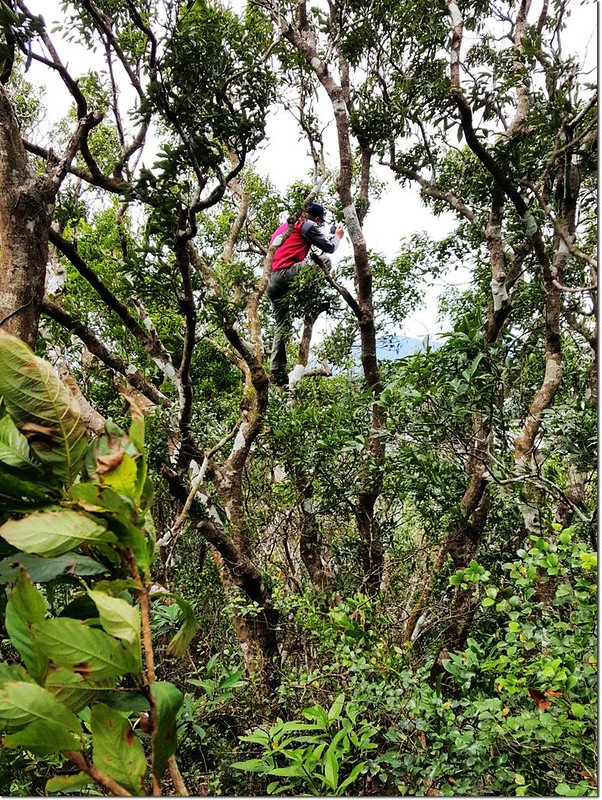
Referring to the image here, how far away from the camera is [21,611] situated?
0.56 m

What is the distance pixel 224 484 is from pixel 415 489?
5.50ft

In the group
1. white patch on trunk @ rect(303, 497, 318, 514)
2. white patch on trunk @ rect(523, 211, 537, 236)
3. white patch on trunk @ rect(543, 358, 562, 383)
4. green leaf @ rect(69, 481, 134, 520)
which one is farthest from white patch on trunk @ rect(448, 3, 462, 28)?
green leaf @ rect(69, 481, 134, 520)

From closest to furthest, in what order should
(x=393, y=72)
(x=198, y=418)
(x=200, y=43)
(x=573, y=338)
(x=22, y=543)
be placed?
(x=22, y=543), (x=200, y=43), (x=198, y=418), (x=573, y=338), (x=393, y=72)

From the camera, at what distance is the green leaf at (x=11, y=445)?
0.58 meters

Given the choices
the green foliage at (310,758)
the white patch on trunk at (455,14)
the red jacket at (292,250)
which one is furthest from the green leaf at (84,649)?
the red jacket at (292,250)

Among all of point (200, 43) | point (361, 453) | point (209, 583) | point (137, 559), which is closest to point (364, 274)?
point (361, 453)

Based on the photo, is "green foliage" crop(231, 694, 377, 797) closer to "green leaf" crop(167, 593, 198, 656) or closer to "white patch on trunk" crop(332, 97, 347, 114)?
"green leaf" crop(167, 593, 198, 656)

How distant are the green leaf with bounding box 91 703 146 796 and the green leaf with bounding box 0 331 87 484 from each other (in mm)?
272

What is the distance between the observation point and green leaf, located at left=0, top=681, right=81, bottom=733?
0.52 m

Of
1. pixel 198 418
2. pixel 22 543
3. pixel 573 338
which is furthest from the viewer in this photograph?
pixel 573 338

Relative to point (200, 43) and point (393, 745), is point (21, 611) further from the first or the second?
point (200, 43)

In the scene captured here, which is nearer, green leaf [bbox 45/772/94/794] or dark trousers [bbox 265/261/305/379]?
green leaf [bbox 45/772/94/794]

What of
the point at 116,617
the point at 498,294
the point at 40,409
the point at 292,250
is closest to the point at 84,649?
the point at 116,617

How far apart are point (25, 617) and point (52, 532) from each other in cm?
10
